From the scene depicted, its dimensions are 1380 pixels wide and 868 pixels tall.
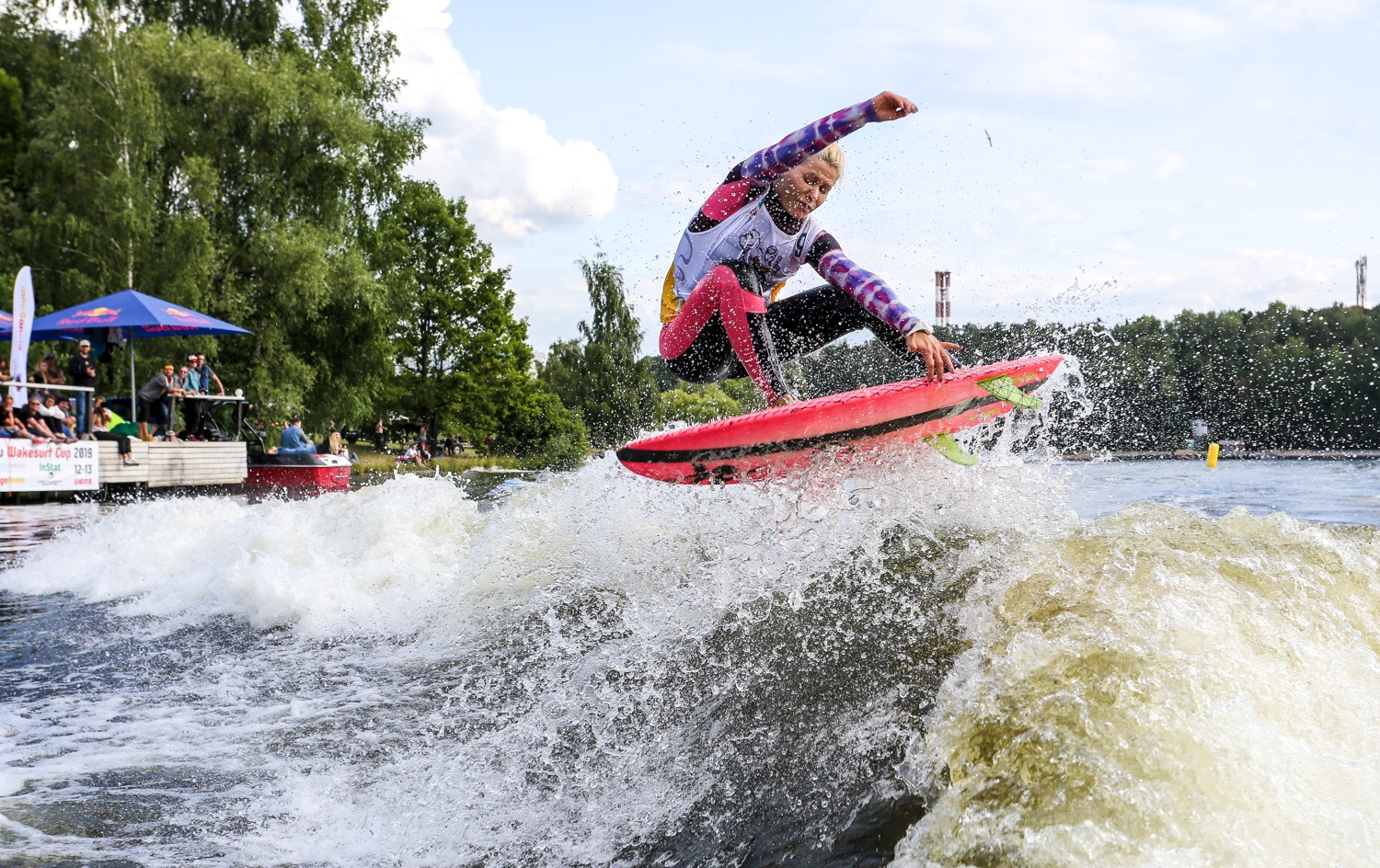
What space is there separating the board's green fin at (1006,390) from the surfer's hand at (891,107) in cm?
139

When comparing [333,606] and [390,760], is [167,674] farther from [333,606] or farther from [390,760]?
[390,760]

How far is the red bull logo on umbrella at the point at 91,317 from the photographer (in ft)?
58.4

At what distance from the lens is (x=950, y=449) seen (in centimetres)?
484

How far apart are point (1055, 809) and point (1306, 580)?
1.35 metres

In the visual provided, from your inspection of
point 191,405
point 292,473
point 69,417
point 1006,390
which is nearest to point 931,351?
point 1006,390

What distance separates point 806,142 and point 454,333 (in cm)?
3706

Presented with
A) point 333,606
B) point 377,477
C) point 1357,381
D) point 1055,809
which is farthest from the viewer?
point 1357,381

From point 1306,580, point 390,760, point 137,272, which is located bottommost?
point 390,760

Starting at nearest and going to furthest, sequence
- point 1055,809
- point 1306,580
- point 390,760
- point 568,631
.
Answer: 1. point 1055,809
2. point 1306,580
3. point 390,760
4. point 568,631

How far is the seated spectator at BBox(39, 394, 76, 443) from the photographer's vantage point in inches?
623

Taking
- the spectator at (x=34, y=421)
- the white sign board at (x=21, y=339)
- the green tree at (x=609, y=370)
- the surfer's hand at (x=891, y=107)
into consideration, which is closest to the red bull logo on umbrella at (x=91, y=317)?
the white sign board at (x=21, y=339)

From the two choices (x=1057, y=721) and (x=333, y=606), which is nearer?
(x=1057, y=721)

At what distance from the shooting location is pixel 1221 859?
1.80 metres

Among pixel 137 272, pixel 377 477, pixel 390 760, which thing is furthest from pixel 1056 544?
pixel 377 477
